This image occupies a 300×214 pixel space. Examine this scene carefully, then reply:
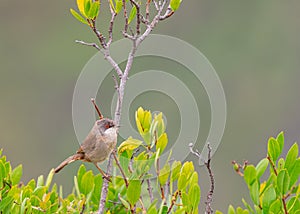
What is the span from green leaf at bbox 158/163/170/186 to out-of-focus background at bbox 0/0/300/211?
8.51 meters

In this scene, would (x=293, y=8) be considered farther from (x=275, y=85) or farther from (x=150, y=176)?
(x=150, y=176)

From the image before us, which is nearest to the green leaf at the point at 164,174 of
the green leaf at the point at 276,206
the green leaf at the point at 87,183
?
the green leaf at the point at 87,183

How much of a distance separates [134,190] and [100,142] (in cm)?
33

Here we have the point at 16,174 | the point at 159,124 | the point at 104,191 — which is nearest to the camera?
the point at 104,191

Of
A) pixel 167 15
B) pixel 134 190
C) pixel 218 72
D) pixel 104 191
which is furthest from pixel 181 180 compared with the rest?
pixel 218 72

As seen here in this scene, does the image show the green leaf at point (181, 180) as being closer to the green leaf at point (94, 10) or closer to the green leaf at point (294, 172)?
the green leaf at point (294, 172)

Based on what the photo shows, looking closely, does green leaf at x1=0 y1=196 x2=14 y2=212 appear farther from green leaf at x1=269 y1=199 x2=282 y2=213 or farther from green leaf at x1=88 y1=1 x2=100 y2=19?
green leaf at x1=269 y1=199 x2=282 y2=213

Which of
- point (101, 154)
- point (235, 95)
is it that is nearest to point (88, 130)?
point (101, 154)

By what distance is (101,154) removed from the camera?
2.74 metres

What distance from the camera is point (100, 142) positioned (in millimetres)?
2734

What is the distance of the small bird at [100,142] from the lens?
262 centimetres

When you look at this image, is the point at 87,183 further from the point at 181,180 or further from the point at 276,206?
the point at 276,206

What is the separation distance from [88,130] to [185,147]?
0.38 metres

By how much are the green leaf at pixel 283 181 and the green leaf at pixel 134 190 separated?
1.46ft
